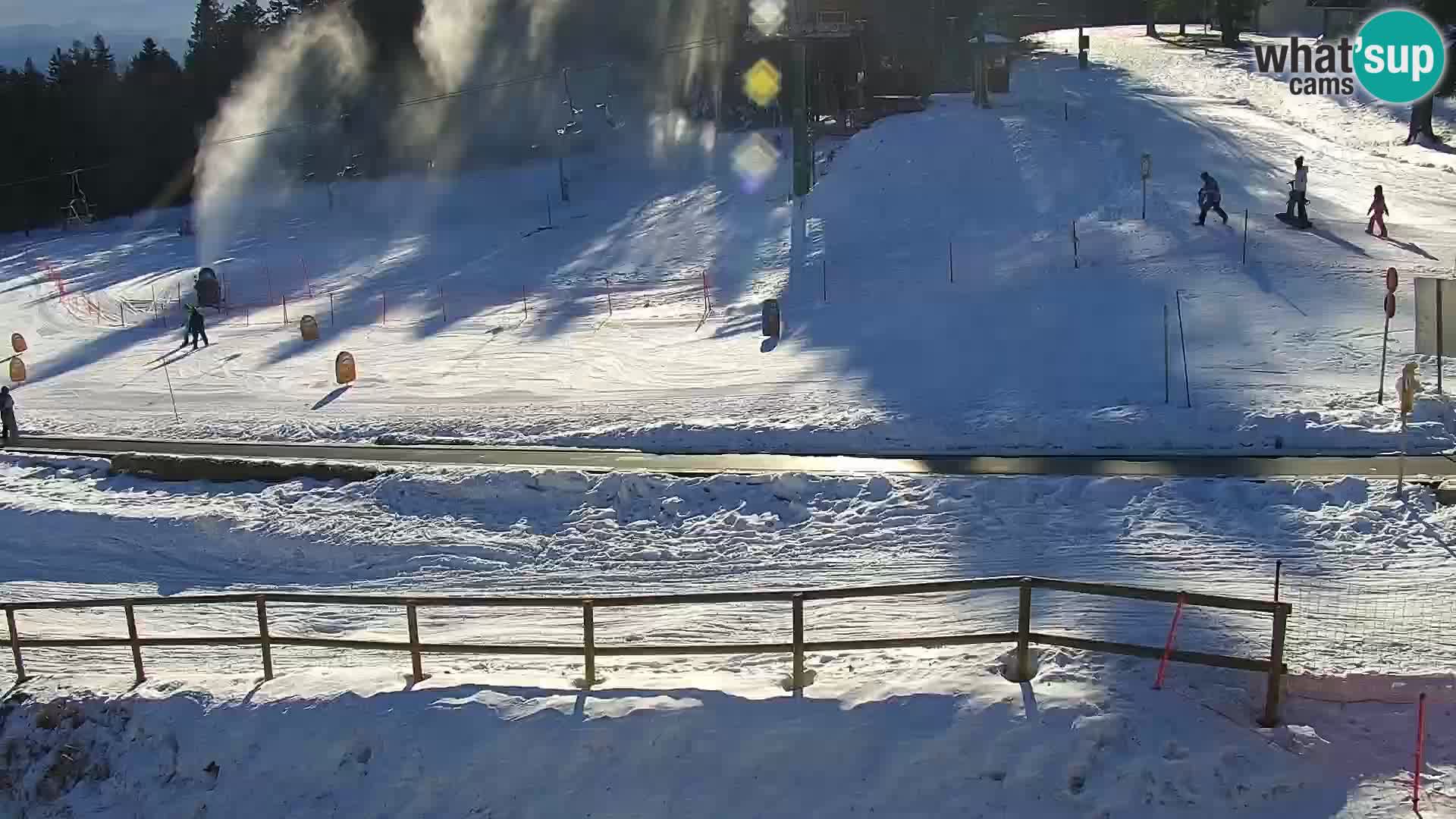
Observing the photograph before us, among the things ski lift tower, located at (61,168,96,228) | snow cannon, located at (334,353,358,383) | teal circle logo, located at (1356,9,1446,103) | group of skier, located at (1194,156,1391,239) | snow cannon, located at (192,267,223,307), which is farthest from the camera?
ski lift tower, located at (61,168,96,228)

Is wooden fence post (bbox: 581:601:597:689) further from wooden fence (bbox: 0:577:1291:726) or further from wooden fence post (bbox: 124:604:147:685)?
wooden fence post (bbox: 124:604:147:685)

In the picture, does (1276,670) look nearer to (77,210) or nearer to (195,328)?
(195,328)

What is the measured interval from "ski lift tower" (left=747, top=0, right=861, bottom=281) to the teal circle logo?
67.7 feet

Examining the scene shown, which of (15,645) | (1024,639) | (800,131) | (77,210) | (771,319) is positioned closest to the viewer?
(1024,639)

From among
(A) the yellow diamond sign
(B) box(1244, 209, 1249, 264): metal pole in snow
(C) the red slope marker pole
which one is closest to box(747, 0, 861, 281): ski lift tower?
(A) the yellow diamond sign

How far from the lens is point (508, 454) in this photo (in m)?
20.4

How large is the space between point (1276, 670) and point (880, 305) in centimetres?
1919

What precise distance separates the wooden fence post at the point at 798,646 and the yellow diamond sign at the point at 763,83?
160 ft

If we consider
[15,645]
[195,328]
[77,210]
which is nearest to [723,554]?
[15,645]

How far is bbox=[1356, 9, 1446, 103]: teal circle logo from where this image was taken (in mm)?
42906

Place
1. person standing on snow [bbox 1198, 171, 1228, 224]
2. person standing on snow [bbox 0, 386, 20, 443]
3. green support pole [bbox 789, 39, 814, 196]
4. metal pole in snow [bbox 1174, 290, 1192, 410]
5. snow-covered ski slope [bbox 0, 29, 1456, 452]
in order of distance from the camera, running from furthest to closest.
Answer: green support pole [bbox 789, 39, 814, 196] < person standing on snow [bbox 1198, 171, 1228, 224] < person standing on snow [bbox 0, 386, 20, 443] < snow-covered ski slope [bbox 0, 29, 1456, 452] < metal pole in snow [bbox 1174, 290, 1192, 410]

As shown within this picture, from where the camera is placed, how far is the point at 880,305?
27.8 meters

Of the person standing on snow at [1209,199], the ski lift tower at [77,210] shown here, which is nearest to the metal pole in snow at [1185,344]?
the person standing on snow at [1209,199]

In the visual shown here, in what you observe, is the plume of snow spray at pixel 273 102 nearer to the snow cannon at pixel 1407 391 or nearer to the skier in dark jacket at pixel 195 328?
the skier in dark jacket at pixel 195 328
